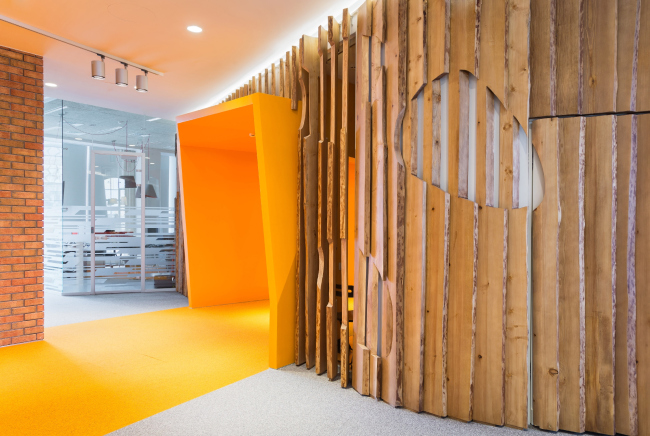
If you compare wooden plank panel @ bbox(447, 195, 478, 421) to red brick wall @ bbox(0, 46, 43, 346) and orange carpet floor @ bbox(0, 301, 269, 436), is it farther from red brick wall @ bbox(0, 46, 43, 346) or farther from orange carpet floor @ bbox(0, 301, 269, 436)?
red brick wall @ bbox(0, 46, 43, 346)

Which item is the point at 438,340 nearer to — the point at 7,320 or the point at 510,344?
the point at 510,344

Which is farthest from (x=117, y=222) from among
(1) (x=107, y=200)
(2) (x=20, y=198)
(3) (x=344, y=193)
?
(3) (x=344, y=193)

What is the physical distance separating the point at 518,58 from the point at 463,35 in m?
0.42

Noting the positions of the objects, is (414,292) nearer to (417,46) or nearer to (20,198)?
(417,46)

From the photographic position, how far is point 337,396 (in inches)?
137

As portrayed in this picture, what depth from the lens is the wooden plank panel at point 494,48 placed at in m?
3.02

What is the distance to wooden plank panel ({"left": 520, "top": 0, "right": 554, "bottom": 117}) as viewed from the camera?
2998 millimetres

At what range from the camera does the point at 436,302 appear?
321cm

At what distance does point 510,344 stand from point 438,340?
489 mm

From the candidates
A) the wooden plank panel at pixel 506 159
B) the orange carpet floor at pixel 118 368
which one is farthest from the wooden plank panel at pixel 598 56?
the orange carpet floor at pixel 118 368

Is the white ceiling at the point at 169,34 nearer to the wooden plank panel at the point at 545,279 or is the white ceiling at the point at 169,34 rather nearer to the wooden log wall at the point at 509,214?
the wooden log wall at the point at 509,214

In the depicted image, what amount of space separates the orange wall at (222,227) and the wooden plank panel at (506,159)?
4939 mm

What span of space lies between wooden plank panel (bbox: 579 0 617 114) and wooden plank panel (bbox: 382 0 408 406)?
1226 millimetres

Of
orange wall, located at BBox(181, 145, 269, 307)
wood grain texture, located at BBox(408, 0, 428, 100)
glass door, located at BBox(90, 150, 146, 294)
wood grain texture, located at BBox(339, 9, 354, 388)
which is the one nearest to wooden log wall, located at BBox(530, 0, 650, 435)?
wood grain texture, located at BBox(408, 0, 428, 100)
